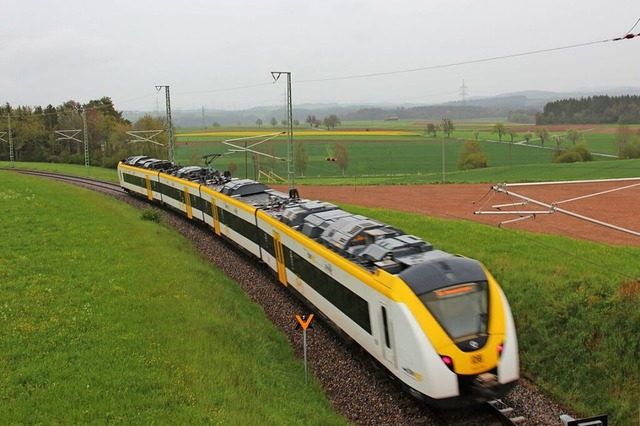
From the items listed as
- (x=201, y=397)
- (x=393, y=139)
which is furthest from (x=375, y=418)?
(x=393, y=139)

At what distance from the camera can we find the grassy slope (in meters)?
10.8

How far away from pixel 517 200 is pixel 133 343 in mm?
30744

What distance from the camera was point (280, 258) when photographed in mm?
20219

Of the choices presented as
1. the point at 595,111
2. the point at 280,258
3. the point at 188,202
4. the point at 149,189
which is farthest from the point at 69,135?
the point at 595,111

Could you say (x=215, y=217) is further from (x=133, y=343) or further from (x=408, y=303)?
(x=408, y=303)

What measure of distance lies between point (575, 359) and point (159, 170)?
32159 mm

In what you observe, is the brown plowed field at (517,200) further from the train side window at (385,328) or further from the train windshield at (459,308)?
the train side window at (385,328)

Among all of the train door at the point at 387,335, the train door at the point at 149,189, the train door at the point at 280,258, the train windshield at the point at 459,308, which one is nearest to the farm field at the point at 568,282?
the train windshield at the point at 459,308

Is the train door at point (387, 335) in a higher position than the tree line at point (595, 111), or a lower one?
lower

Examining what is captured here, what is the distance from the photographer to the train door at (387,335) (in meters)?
11.7

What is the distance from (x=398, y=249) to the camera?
531 inches

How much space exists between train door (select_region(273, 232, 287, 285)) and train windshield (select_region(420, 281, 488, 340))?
29.9 ft

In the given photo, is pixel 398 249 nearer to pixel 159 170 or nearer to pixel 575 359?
pixel 575 359

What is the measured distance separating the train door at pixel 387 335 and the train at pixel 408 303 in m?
0.02
